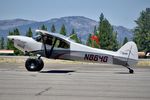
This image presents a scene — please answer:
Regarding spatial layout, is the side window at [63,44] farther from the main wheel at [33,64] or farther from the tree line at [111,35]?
the tree line at [111,35]

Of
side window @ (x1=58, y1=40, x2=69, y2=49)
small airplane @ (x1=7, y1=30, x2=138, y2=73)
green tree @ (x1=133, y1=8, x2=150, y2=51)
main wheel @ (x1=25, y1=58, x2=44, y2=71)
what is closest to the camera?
small airplane @ (x1=7, y1=30, x2=138, y2=73)

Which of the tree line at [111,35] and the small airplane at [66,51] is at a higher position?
the tree line at [111,35]

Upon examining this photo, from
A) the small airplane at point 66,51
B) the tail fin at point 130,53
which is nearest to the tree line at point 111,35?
the small airplane at point 66,51

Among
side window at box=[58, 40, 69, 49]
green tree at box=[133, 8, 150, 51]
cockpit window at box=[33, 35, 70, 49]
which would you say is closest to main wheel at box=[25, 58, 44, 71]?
cockpit window at box=[33, 35, 70, 49]

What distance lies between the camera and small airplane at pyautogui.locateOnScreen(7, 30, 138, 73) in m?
22.6

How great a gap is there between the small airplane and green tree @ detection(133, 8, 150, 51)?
8661 centimetres

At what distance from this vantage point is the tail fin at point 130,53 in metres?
22.5

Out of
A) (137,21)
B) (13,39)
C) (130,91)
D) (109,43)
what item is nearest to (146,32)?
(137,21)

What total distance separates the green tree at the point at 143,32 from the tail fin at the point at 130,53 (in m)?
86.8

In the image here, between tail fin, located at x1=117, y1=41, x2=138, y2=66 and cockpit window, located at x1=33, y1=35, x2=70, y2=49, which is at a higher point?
cockpit window, located at x1=33, y1=35, x2=70, y2=49

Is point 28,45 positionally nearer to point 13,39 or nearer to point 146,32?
point 13,39

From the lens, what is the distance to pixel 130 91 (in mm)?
12906

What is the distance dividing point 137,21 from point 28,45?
109472mm

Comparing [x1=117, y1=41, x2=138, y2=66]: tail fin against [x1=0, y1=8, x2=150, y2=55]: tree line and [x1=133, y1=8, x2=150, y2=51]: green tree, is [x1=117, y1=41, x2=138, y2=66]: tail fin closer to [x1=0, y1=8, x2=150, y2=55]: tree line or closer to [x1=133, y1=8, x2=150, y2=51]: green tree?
[x1=0, y1=8, x2=150, y2=55]: tree line
